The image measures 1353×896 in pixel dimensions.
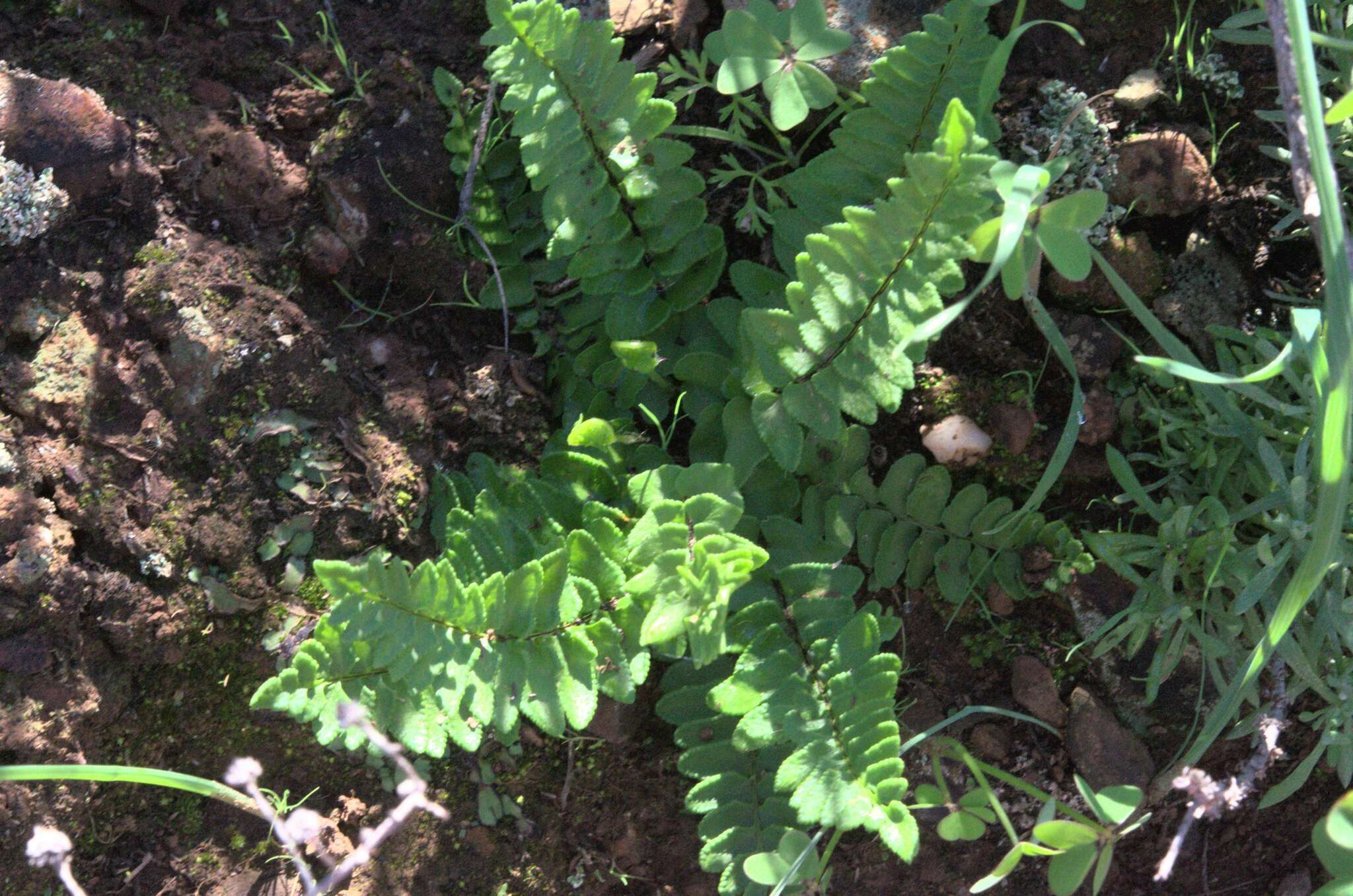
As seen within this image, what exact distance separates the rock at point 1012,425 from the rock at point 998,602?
344mm

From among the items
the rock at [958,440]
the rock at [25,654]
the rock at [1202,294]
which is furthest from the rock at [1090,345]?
the rock at [25,654]

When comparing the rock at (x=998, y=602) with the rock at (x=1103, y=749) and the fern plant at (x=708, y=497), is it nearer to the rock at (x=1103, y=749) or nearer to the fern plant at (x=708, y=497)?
the fern plant at (x=708, y=497)

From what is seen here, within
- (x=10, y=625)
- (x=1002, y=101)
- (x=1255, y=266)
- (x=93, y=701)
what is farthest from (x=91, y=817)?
(x=1255, y=266)

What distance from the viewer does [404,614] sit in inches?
72.3

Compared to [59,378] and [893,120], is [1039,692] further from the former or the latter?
[59,378]

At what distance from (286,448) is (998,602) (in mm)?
1766

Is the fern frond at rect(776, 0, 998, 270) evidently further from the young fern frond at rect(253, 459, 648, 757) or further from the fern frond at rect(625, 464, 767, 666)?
the young fern frond at rect(253, 459, 648, 757)

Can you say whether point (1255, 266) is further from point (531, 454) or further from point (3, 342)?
point (3, 342)

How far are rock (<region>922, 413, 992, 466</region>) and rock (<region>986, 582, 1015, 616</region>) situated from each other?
32 cm

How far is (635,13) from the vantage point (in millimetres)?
2467

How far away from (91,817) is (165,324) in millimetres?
1075

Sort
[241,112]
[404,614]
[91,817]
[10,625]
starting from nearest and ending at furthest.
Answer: [404,614]
[10,625]
[91,817]
[241,112]

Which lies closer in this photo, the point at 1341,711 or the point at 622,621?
the point at 622,621

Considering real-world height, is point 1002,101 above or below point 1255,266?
above
